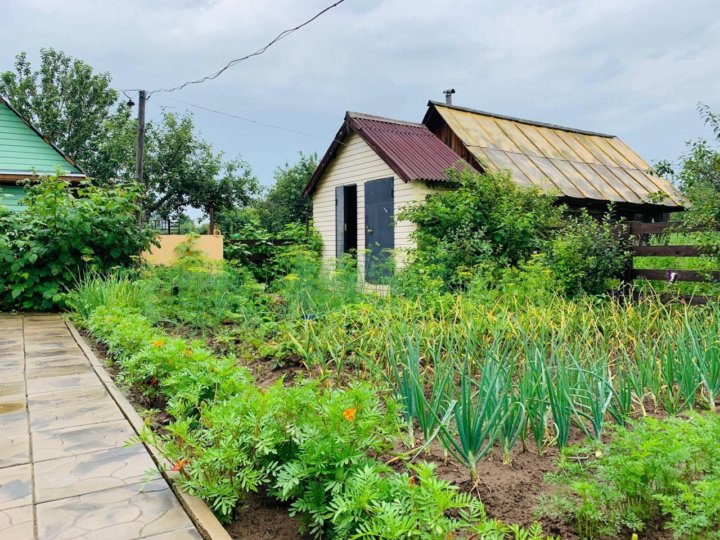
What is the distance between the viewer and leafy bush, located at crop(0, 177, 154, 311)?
23.8 ft

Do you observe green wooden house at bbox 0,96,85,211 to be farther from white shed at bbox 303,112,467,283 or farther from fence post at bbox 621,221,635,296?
fence post at bbox 621,221,635,296

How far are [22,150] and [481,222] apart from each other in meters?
11.1

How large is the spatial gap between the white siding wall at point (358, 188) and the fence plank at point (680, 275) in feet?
12.5

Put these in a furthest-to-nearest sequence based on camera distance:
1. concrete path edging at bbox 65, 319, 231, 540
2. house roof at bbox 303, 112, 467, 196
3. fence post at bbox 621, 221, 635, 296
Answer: house roof at bbox 303, 112, 467, 196
fence post at bbox 621, 221, 635, 296
concrete path edging at bbox 65, 319, 231, 540

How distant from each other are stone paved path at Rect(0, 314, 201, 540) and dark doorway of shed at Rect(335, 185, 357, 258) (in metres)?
8.15

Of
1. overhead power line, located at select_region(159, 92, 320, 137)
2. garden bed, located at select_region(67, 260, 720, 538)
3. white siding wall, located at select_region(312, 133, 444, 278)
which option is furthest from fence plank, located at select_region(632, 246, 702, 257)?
overhead power line, located at select_region(159, 92, 320, 137)

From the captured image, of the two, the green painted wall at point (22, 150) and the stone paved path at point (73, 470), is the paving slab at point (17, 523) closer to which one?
the stone paved path at point (73, 470)

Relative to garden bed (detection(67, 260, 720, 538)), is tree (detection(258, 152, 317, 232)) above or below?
above

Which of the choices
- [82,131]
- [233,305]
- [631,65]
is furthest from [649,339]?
[82,131]

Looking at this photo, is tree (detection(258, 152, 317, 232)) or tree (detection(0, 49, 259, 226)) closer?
tree (detection(0, 49, 259, 226))

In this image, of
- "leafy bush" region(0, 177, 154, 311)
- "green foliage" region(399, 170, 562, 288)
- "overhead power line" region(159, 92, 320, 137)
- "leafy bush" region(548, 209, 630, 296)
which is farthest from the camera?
"overhead power line" region(159, 92, 320, 137)

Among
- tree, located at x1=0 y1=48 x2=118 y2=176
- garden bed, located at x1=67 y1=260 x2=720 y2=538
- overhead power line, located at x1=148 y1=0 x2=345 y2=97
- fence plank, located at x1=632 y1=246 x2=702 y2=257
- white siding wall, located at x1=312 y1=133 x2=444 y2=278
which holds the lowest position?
garden bed, located at x1=67 y1=260 x2=720 y2=538

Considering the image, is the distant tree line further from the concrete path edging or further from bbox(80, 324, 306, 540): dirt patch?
bbox(80, 324, 306, 540): dirt patch

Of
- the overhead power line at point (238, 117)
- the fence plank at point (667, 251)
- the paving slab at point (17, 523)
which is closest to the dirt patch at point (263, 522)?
the paving slab at point (17, 523)
